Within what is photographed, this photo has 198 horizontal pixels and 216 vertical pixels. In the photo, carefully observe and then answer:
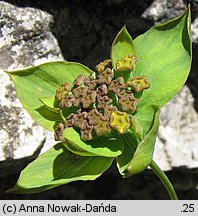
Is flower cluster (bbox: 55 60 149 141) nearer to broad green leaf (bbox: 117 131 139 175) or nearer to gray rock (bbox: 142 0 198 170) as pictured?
broad green leaf (bbox: 117 131 139 175)

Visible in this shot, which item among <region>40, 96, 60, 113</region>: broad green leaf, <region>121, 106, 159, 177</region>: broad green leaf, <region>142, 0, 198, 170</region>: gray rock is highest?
<region>40, 96, 60, 113</region>: broad green leaf

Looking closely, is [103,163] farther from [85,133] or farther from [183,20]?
[183,20]

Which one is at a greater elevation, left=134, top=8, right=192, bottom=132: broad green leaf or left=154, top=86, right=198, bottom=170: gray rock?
left=134, top=8, right=192, bottom=132: broad green leaf

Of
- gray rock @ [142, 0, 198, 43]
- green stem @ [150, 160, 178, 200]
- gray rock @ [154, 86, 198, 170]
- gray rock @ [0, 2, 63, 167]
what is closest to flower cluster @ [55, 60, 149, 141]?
green stem @ [150, 160, 178, 200]

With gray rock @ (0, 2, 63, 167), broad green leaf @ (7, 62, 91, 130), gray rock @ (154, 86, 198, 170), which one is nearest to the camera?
broad green leaf @ (7, 62, 91, 130)

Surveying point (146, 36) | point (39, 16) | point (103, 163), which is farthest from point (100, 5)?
point (103, 163)

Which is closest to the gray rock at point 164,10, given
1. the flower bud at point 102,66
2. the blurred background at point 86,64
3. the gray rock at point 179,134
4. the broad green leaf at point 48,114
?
the blurred background at point 86,64

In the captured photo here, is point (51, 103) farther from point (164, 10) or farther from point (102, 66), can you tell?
point (164, 10)

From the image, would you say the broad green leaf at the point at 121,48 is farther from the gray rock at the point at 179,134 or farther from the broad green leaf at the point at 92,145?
the gray rock at the point at 179,134
